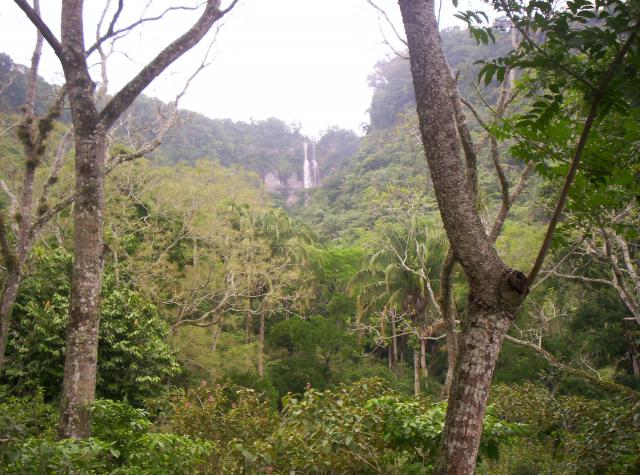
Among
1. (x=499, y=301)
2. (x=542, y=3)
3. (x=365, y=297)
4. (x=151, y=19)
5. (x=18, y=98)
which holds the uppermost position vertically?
(x=18, y=98)

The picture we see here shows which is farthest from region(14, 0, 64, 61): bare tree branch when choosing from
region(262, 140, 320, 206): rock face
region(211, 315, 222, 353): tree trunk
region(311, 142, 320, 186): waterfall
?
region(311, 142, 320, 186): waterfall

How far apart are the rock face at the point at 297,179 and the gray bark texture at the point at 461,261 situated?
5059 centimetres

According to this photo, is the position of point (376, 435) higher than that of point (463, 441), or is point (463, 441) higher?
point (463, 441)

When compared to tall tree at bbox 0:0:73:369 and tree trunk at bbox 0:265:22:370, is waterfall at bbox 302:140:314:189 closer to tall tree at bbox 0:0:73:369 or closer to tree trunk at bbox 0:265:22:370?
tall tree at bbox 0:0:73:369

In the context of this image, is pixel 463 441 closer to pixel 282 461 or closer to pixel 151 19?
pixel 282 461

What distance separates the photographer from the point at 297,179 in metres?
61.0

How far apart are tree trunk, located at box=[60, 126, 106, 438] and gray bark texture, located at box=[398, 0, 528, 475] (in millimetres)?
2200

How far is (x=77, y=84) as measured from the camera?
3580 mm

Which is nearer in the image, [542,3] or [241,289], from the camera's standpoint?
[542,3]

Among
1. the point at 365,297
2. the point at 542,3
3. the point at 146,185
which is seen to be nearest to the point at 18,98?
the point at 146,185

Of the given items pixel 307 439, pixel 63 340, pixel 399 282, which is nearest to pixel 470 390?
pixel 307 439

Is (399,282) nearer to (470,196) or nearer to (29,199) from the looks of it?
(29,199)

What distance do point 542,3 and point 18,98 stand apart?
1158 inches

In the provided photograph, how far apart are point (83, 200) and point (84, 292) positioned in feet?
2.03
